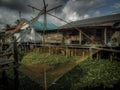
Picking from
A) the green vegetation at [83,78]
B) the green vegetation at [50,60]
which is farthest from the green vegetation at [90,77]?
the green vegetation at [50,60]

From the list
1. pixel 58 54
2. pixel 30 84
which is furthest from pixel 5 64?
pixel 58 54

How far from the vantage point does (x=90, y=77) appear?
710 centimetres

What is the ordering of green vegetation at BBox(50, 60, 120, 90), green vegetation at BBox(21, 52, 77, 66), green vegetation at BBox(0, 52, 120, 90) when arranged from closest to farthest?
green vegetation at BBox(0, 52, 120, 90) < green vegetation at BBox(50, 60, 120, 90) < green vegetation at BBox(21, 52, 77, 66)

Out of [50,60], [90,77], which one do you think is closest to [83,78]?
[90,77]

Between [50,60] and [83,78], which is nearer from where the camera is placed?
[83,78]

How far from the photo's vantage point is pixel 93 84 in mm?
6195

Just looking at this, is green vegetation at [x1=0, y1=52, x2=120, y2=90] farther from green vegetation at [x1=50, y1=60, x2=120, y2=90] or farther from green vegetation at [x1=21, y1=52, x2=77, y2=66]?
green vegetation at [x1=21, y1=52, x2=77, y2=66]

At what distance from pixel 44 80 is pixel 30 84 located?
2.46 meters

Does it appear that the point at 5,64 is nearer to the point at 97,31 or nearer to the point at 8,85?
the point at 8,85

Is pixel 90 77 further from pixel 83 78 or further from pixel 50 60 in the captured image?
pixel 50 60

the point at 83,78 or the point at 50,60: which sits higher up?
the point at 50,60

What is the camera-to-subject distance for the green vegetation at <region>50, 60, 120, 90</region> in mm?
6109

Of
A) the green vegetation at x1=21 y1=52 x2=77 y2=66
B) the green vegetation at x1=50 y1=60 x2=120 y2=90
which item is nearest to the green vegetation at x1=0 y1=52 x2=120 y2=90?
the green vegetation at x1=50 y1=60 x2=120 y2=90

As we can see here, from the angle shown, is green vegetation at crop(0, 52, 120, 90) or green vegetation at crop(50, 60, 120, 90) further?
green vegetation at crop(50, 60, 120, 90)
